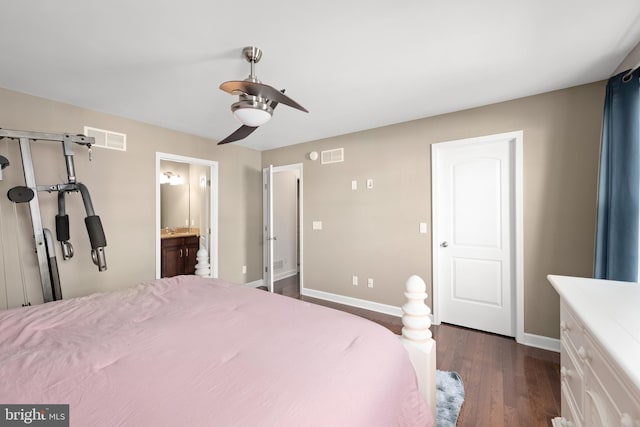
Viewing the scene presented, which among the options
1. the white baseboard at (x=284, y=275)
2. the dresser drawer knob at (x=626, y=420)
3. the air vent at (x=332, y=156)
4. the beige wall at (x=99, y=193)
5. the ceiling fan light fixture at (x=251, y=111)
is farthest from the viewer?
the white baseboard at (x=284, y=275)

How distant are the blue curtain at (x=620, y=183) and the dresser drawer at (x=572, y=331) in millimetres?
833

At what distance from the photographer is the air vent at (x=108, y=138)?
8.96 ft

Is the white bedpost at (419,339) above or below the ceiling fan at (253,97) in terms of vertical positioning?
below

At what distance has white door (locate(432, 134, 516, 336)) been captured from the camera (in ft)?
8.80

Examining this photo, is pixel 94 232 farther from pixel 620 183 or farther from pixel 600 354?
pixel 620 183

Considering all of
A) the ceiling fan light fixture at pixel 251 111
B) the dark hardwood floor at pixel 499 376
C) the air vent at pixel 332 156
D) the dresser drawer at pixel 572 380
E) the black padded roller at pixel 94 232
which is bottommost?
the dark hardwood floor at pixel 499 376

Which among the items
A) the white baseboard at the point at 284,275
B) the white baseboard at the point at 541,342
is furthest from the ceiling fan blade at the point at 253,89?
the white baseboard at the point at 284,275

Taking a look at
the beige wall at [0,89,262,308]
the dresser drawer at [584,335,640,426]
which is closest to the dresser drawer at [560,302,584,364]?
the dresser drawer at [584,335,640,426]

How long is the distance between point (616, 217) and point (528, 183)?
831mm

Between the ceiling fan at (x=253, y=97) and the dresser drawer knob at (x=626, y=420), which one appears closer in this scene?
the dresser drawer knob at (x=626, y=420)

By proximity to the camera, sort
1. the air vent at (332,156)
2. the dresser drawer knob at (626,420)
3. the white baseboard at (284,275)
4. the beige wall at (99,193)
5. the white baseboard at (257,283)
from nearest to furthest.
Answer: the dresser drawer knob at (626,420) → the beige wall at (99,193) → the air vent at (332,156) → the white baseboard at (257,283) → the white baseboard at (284,275)

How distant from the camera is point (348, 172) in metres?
3.69

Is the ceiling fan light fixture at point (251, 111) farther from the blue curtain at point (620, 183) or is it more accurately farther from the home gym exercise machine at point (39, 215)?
the blue curtain at point (620, 183)

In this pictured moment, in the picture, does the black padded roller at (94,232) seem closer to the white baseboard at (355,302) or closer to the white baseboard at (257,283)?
the white baseboard at (257,283)
